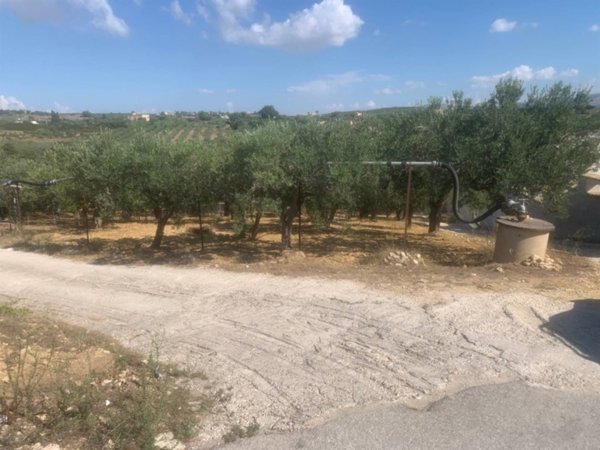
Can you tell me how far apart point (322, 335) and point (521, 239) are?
6550 millimetres

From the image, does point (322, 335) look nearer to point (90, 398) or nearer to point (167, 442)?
point (167, 442)

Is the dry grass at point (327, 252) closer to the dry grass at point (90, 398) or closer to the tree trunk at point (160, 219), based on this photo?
the tree trunk at point (160, 219)

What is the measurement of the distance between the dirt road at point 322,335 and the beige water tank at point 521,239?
284cm

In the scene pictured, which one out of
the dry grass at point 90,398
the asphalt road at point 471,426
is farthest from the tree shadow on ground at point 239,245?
the asphalt road at point 471,426

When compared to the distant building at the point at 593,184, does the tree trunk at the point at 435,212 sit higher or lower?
lower

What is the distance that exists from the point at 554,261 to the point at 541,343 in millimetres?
5609

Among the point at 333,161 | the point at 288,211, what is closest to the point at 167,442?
the point at 333,161

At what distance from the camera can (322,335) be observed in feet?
24.8

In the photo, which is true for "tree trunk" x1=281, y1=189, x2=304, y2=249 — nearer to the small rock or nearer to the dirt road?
the dirt road

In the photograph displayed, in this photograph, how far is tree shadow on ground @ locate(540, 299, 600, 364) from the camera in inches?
271

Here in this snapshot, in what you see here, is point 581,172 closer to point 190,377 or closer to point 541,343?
point 541,343

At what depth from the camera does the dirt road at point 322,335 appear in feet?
19.2

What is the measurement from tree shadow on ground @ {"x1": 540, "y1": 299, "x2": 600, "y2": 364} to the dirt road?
0.02 metres

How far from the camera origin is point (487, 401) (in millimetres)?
5488
